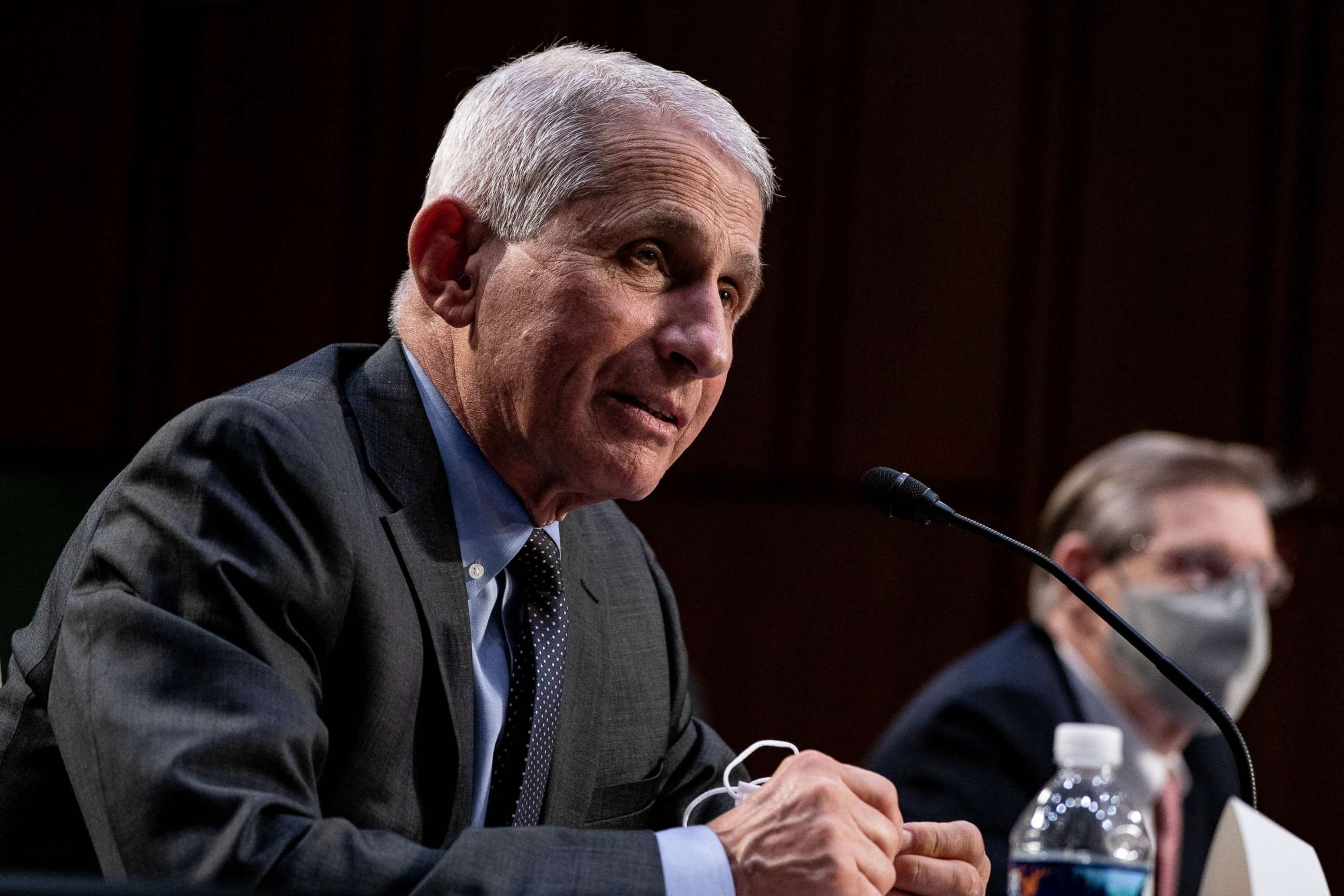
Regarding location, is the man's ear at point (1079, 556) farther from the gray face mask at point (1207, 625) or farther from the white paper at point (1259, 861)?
the white paper at point (1259, 861)

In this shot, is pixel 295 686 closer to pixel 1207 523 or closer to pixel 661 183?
pixel 661 183

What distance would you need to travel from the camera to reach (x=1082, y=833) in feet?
7.49

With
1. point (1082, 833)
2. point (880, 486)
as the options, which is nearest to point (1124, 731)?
point (1082, 833)

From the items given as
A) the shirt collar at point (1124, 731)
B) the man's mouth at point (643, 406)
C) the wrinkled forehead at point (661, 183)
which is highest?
the wrinkled forehead at point (661, 183)

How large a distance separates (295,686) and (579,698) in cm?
42

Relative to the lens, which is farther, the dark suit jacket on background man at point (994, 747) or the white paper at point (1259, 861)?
the dark suit jacket on background man at point (994, 747)

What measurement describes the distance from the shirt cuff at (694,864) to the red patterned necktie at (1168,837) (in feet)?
5.77

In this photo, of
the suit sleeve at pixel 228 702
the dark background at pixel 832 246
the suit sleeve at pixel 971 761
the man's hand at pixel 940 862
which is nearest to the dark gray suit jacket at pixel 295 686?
the suit sleeve at pixel 228 702

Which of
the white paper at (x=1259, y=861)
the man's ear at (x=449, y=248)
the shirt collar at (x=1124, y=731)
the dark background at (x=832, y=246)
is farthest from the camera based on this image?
the dark background at (x=832, y=246)

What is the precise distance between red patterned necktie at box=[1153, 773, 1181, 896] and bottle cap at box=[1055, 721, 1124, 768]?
1040mm

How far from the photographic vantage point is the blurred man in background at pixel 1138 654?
290 centimetres

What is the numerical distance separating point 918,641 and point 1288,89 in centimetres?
194

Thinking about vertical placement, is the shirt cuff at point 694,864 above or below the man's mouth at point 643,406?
below

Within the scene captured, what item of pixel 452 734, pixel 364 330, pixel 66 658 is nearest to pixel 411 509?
pixel 452 734
